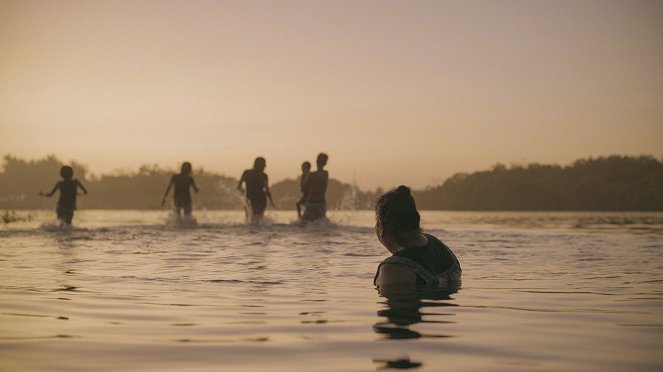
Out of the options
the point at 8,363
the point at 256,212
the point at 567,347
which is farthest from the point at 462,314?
the point at 256,212

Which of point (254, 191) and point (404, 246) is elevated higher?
point (254, 191)

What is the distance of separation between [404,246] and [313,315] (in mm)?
1223

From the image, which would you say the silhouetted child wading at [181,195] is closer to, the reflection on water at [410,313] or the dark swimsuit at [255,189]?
the dark swimsuit at [255,189]

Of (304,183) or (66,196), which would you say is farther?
(304,183)

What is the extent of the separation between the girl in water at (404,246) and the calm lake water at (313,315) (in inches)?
11.1

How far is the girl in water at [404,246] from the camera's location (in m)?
5.82

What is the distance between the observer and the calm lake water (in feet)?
11.4

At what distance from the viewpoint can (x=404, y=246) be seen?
5.96 m

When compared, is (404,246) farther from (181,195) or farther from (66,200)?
(181,195)

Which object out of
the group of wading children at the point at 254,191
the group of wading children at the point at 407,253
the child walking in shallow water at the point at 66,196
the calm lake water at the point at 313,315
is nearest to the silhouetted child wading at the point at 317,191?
the group of wading children at the point at 254,191

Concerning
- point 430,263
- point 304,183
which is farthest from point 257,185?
point 430,263

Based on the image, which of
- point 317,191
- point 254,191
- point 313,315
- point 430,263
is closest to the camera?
point 313,315

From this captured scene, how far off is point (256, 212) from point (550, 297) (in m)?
16.1

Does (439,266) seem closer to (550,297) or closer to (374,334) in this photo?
(550,297)
